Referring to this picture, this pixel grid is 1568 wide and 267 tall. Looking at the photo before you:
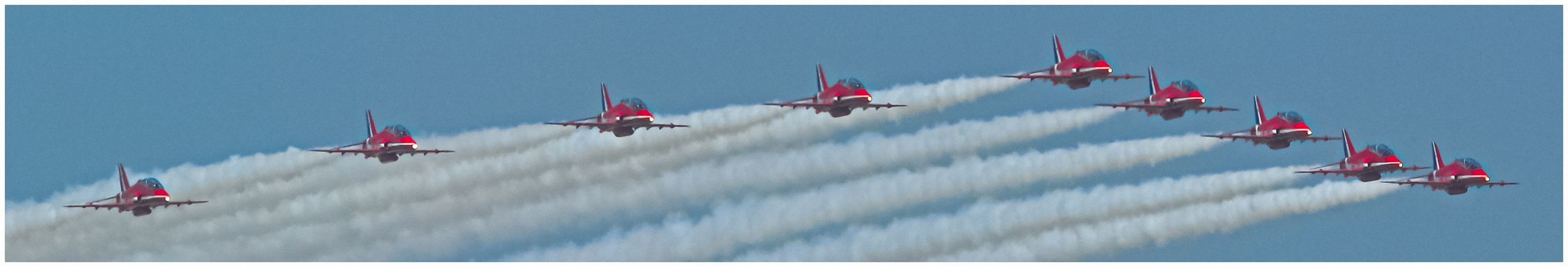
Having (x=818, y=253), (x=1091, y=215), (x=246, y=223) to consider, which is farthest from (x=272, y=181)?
(x=1091, y=215)

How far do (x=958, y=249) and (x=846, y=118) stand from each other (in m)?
9.01

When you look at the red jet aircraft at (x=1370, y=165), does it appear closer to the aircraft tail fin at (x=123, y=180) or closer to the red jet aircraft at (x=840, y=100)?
the red jet aircraft at (x=840, y=100)

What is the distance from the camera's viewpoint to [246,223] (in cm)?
13625

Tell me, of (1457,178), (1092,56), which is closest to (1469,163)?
(1457,178)

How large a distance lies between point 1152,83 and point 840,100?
15.0 m

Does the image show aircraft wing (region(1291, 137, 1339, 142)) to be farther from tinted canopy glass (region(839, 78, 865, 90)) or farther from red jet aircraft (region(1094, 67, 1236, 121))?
tinted canopy glass (region(839, 78, 865, 90))

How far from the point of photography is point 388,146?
124500mm

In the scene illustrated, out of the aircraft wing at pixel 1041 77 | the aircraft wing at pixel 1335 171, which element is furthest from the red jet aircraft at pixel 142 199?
the aircraft wing at pixel 1335 171

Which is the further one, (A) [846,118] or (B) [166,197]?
(A) [846,118]

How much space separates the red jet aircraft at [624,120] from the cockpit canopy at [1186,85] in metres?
18.8

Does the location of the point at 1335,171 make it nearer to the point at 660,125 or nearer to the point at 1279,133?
the point at 1279,133

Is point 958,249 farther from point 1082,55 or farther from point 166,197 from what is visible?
point 166,197

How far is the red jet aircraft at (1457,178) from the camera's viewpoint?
129 m

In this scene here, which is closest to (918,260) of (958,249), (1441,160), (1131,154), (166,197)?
(958,249)
